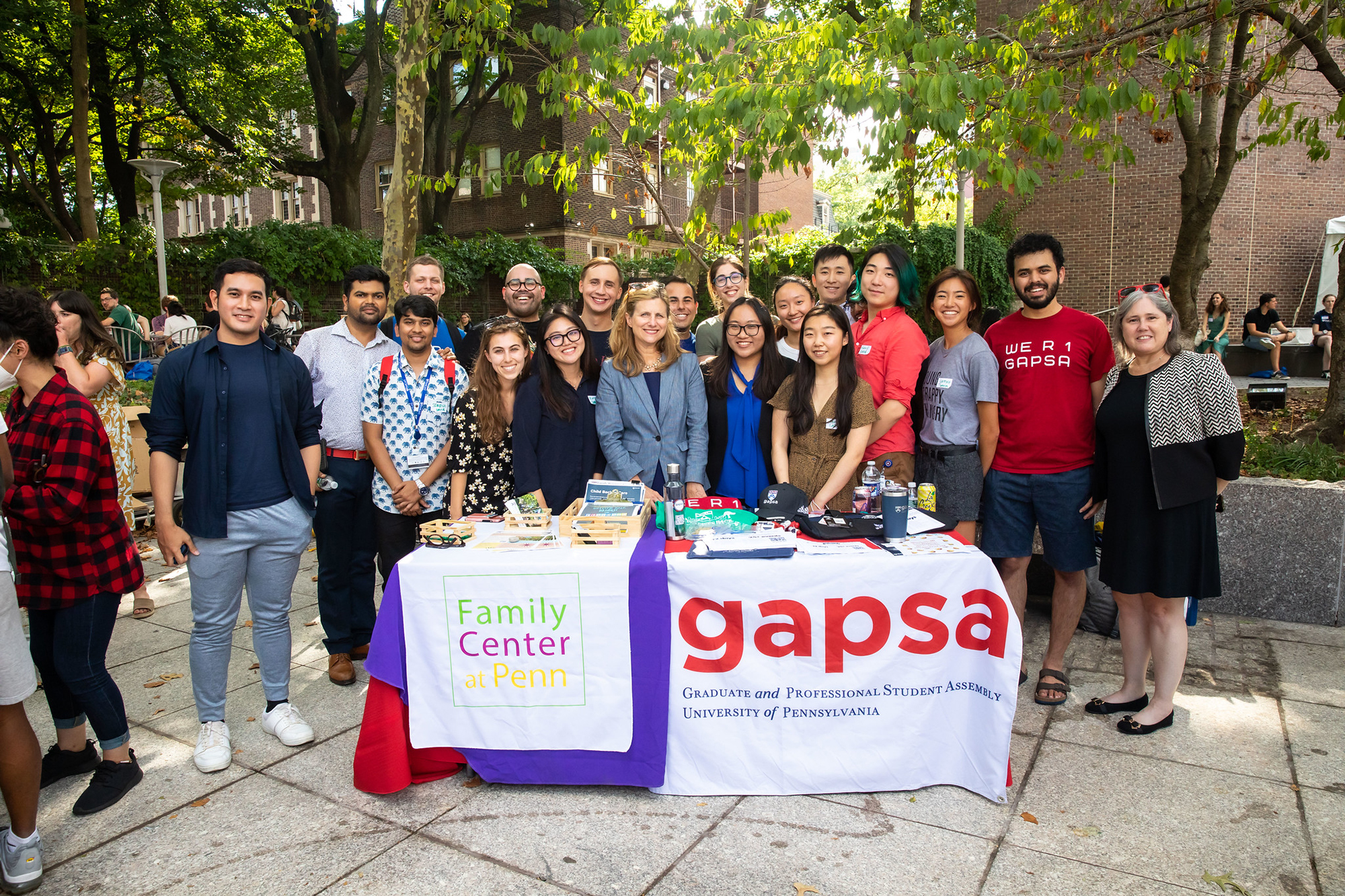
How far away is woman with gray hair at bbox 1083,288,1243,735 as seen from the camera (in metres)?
3.25

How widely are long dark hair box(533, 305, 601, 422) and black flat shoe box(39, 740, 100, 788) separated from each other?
231 centimetres

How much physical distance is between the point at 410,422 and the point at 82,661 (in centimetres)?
161

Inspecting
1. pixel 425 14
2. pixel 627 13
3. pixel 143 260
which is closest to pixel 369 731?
pixel 627 13

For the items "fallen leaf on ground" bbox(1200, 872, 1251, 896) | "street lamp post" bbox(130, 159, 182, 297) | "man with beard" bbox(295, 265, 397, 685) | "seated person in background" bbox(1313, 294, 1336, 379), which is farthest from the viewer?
"seated person in background" bbox(1313, 294, 1336, 379)

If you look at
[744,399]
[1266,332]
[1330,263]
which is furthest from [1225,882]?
[1330,263]

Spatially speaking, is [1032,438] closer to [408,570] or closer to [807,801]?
[807,801]

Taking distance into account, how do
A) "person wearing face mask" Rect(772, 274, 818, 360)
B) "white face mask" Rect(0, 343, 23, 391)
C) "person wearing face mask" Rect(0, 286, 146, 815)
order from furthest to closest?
"person wearing face mask" Rect(772, 274, 818, 360) → "person wearing face mask" Rect(0, 286, 146, 815) → "white face mask" Rect(0, 343, 23, 391)

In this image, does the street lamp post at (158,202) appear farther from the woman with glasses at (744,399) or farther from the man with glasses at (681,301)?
the woman with glasses at (744,399)

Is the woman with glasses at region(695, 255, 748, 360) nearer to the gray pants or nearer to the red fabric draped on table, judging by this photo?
the gray pants

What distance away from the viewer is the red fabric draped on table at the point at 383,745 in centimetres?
302

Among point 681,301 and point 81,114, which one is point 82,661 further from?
point 81,114

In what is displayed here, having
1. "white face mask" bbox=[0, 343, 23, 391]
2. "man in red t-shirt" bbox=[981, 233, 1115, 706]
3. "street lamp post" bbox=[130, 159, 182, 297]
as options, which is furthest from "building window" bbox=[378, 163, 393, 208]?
"man in red t-shirt" bbox=[981, 233, 1115, 706]

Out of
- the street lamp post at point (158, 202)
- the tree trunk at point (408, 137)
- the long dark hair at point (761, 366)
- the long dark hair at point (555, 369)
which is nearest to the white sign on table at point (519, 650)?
the long dark hair at point (555, 369)

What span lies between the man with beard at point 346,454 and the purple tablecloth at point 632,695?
1198mm
